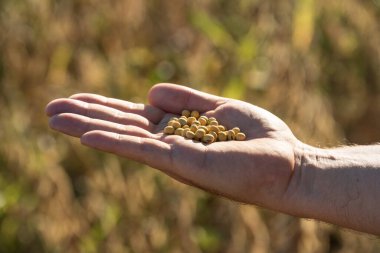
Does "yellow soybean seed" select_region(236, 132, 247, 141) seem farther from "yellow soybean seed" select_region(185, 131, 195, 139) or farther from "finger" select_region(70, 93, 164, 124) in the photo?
"finger" select_region(70, 93, 164, 124)

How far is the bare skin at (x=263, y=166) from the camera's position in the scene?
1976 millimetres

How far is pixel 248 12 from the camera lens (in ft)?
12.0

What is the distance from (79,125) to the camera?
208 centimetres

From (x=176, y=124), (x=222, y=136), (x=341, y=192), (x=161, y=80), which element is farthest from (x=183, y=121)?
(x=161, y=80)

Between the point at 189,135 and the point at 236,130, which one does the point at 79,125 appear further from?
the point at 236,130

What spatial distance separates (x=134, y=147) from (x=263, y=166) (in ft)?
1.00

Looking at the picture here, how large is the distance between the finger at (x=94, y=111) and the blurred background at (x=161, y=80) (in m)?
0.66

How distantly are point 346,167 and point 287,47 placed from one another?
139cm

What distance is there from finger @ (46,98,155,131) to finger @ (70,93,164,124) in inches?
1.7

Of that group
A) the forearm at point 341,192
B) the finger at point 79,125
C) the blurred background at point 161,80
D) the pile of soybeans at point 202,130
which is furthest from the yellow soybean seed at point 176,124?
the blurred background at point 161,80

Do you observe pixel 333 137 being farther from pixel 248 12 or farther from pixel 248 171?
pixel 248 171

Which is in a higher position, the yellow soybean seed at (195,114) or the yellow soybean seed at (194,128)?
the yellow soybean seed at (194,128)

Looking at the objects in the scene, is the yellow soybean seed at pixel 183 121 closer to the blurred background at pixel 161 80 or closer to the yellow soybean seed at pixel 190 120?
the yellow soybean seed at pixel 190 120

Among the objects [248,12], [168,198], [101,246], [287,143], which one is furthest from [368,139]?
[287,143]
